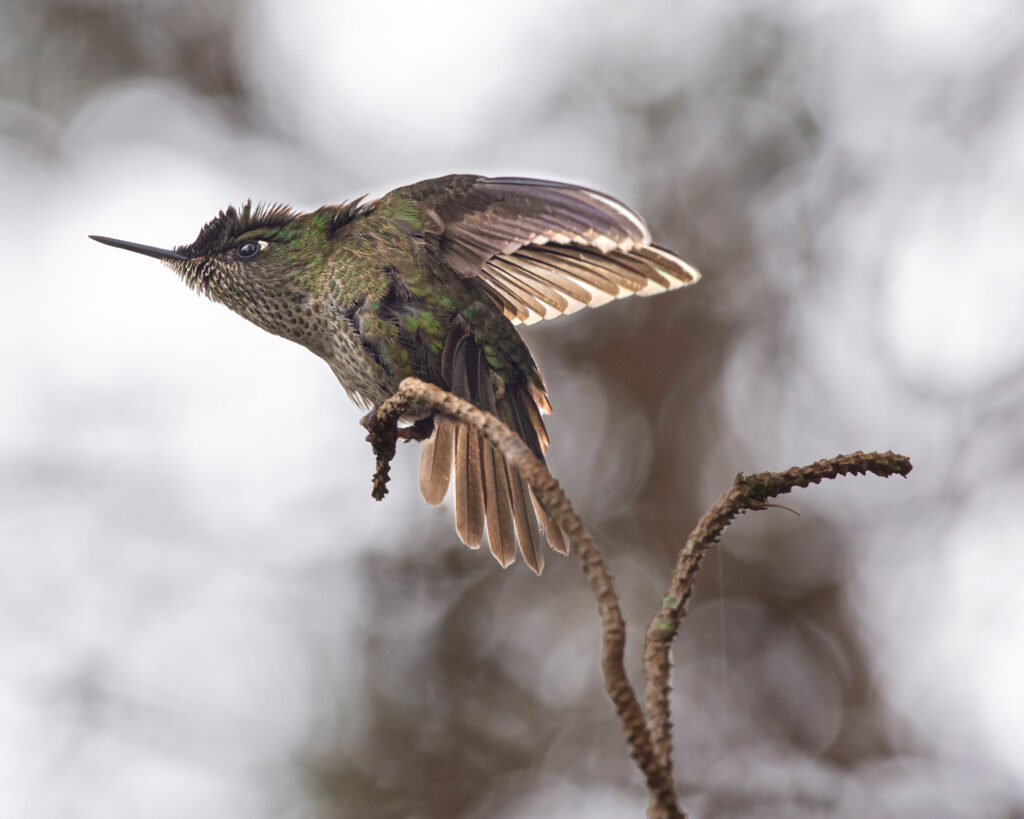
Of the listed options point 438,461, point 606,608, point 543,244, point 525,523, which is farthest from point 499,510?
point 606,608

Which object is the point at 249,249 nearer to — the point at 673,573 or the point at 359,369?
the point at 359,369

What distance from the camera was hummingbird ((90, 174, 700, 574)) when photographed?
2.40 meters

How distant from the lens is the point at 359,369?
101 inches

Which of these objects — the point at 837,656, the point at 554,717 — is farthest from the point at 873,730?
the point at 554,717

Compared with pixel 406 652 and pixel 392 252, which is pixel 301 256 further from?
pixel 406 652

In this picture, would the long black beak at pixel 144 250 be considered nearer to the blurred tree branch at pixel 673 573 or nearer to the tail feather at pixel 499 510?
the tail feather at pixel 499 510

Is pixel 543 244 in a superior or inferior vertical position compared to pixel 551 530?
superior

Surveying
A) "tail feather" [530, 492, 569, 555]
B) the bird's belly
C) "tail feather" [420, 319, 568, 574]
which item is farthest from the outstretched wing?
"tail feather" [530, 492, 569, 555]

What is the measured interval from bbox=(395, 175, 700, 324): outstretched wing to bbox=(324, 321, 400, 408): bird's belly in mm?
321

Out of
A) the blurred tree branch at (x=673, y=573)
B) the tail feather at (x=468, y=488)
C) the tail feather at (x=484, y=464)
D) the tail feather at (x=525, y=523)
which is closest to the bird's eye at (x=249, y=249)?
the tail feather at (x=484, y=464)

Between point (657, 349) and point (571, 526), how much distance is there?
5567 mm

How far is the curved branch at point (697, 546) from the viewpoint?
3.54 ft

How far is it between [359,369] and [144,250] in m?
0.72

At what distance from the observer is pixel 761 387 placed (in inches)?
261
